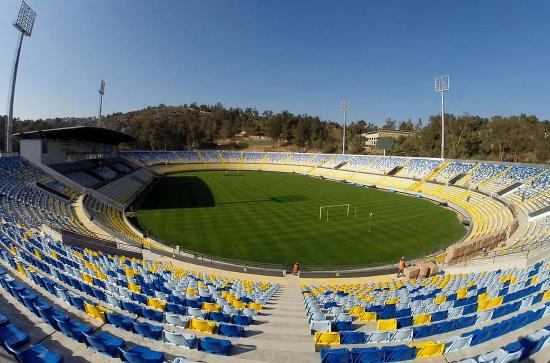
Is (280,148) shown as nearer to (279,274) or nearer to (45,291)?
(279,274)

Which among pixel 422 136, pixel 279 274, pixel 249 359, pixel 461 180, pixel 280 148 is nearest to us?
pixel 249 359

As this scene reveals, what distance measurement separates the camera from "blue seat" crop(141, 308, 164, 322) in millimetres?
8367

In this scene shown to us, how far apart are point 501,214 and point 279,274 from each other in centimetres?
Result: 2595

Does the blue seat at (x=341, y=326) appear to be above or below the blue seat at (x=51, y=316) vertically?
below

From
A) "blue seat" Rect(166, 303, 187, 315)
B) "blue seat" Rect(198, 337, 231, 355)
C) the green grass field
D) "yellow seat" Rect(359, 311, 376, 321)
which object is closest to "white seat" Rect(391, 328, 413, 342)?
"yellow seat" Rect(359, 311, 376, 321)

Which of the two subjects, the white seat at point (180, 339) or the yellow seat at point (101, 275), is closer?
the white seat at point (180, 339)

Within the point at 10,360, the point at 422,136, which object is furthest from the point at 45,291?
the point at 422,136

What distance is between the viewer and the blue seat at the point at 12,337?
5.87 m

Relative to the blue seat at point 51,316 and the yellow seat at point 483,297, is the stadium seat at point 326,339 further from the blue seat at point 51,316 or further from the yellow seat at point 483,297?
the blue seat at point 51,316

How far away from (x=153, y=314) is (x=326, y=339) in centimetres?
462

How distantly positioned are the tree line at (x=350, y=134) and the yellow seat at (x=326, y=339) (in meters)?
83.2

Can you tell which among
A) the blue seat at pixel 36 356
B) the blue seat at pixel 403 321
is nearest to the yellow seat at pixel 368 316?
the blue seat at pixel 403 321

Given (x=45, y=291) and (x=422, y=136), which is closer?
(x=45, y=291)

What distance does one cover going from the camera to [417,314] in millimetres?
9055
